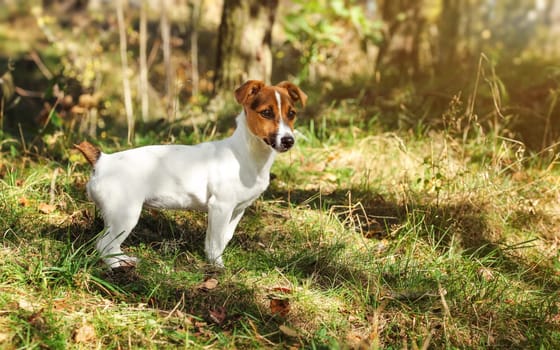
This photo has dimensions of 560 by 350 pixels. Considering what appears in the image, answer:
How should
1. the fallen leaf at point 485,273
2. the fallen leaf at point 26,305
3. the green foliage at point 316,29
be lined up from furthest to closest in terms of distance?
the green foliage at point 316,29
the fallen leaf at point 485,273
the fallen leaf at point 26,305

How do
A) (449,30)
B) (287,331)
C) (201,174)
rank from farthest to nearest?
(449,30) < (201,174) < (287,331)

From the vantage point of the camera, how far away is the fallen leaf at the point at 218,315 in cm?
331

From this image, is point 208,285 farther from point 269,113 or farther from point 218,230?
point 269,113

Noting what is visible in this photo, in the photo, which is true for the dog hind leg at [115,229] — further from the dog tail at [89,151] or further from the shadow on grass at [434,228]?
the shadow on grass at [434,228]

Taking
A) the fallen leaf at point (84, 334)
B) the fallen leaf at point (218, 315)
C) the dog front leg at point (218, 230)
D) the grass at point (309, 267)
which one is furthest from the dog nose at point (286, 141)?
the fallen leaf at point (84, 334)

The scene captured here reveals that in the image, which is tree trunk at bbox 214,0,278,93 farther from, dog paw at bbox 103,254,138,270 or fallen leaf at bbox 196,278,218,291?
fallen leaf at bbox 196,278,218,291

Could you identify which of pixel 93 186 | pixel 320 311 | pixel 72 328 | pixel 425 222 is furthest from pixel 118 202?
pixel 425 222

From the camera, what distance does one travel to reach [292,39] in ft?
24.7

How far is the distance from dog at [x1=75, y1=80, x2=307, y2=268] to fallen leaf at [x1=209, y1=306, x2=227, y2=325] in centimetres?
51

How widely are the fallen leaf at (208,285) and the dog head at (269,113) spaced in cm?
98

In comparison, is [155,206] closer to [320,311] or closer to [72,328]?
[72,328]

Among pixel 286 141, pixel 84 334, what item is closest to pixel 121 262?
pixel 84 334

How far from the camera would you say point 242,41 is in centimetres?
677

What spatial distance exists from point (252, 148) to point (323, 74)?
5.72 meters
